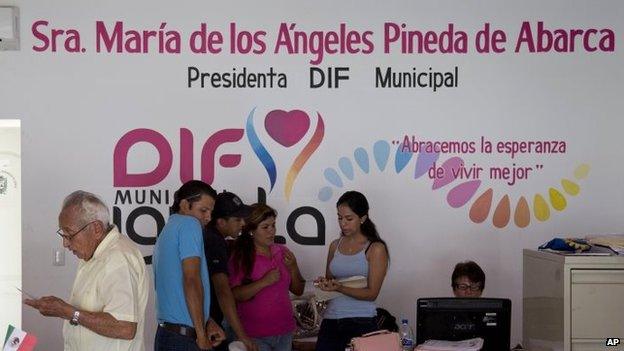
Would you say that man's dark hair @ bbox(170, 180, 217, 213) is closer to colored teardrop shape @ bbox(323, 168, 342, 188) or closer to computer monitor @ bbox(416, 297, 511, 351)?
computer monitor @ bbox(416, 297, 511, 351)

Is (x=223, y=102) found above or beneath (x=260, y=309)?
above

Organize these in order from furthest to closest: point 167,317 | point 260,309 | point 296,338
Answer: point 296,338, point 260,309, point 167,317

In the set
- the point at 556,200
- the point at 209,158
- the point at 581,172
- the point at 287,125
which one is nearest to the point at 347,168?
the point at 287,125

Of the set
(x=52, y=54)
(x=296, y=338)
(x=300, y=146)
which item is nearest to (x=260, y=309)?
(x=296, y=338)

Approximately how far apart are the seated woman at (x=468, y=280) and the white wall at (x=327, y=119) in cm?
72

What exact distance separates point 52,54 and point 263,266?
7.05 feet

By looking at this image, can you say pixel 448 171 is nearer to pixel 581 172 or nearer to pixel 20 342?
pixel 581 172

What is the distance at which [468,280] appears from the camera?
6.13 metres

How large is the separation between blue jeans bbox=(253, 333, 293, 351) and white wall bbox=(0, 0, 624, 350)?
0.96 m

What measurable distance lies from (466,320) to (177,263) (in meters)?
1.46

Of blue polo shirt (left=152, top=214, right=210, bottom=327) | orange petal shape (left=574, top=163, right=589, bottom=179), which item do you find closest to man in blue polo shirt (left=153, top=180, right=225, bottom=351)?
blue polo shirt (left=152, top=214, right=210, bottom=327)

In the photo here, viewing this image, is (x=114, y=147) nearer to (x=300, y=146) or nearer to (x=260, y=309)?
(x=300, y=146)

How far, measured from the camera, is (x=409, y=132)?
6887 millimetres

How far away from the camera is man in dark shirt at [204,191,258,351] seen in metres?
5.53
